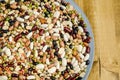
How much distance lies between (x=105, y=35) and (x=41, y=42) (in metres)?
0.27

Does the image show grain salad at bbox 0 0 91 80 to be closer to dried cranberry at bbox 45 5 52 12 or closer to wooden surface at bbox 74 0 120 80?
dried cranberry at bbox 45 5 52 12

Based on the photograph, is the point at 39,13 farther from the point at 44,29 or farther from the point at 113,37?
the point at 113,37

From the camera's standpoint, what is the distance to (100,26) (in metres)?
1.04

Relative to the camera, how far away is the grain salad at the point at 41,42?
836 mm

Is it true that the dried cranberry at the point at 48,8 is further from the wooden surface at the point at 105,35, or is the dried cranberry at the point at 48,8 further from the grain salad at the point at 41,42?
the wooden surface at the point at 105,35

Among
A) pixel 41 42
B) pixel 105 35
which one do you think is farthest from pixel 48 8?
pixel 105 35

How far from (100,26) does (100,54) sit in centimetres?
10

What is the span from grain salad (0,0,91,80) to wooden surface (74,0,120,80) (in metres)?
0.10

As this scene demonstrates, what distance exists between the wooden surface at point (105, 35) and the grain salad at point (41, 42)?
0.33 ft

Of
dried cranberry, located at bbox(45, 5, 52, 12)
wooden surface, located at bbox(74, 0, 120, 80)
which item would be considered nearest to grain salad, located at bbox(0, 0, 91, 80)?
dried cranberry, located at bbox(45, 5, 52, 12)

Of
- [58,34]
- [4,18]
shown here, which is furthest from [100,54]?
[4,18]

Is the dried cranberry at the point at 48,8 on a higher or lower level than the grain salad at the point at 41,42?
higher

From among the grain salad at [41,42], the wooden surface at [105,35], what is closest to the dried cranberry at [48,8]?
the grain salad at [41,42]

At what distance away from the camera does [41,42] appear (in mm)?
854
